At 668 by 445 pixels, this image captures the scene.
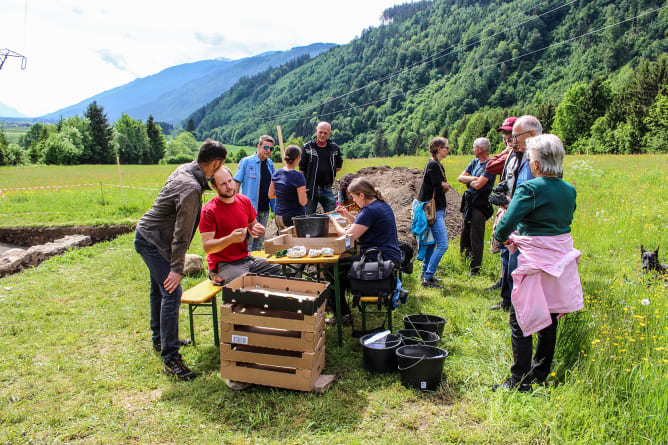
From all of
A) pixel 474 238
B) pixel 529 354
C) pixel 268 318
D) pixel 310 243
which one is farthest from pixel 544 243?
pixel 474 238

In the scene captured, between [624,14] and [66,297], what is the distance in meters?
125

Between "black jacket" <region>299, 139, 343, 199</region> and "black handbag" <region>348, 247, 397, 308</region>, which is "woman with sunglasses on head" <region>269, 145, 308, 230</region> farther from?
"black handbag" <region>348, 247, 397, 308</region>

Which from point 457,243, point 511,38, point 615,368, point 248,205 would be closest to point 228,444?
point 248,205

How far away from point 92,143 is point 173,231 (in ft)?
273

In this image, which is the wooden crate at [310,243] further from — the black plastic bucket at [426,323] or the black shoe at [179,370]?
the black shoe at [179,370]

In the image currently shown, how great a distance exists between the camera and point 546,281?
3.03 meters

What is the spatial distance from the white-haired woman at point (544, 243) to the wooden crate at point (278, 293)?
1608 millimetres

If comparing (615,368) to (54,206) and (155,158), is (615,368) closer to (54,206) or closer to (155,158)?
(54,206)

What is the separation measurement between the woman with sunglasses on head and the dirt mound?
242 cm

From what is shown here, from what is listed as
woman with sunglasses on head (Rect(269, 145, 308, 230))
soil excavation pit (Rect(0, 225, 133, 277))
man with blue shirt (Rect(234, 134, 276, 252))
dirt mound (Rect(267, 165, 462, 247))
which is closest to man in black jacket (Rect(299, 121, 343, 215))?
man with blue shirt (Rect(234, 134, 276, 252))

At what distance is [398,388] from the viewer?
3.63m

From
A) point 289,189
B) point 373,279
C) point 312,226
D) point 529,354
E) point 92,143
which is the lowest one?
point 529,354

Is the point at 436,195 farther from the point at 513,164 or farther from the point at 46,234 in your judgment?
the point at 46,234

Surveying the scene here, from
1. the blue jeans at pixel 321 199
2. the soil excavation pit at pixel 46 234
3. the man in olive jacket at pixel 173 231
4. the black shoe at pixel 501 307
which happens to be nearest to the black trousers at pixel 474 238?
the black shoe at pixel 501 307
